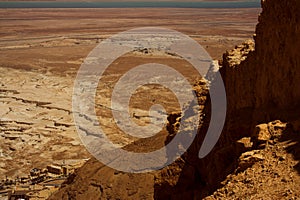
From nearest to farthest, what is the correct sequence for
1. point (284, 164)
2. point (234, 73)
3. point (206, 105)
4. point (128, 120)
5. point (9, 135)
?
point (284, 164), point (234, 73), point (206, 105), point (9, 135), point (128, 120)

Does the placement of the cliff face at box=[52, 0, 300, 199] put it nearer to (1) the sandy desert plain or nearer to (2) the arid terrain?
(2) the arid terrain

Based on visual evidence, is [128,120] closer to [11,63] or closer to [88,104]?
[88,104]

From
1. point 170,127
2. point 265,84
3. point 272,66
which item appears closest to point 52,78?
point 170,127

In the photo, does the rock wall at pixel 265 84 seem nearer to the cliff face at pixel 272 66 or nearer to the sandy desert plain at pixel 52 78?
the cliff face at pixel 272 66

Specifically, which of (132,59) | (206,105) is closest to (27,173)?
(206,105)

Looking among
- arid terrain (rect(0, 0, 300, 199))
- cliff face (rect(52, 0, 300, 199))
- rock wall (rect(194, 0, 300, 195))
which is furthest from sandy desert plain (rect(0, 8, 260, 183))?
rock wall (rect(194, 0, 300, 195))

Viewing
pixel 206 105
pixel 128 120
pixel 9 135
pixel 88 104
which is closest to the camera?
pixel 206 105
